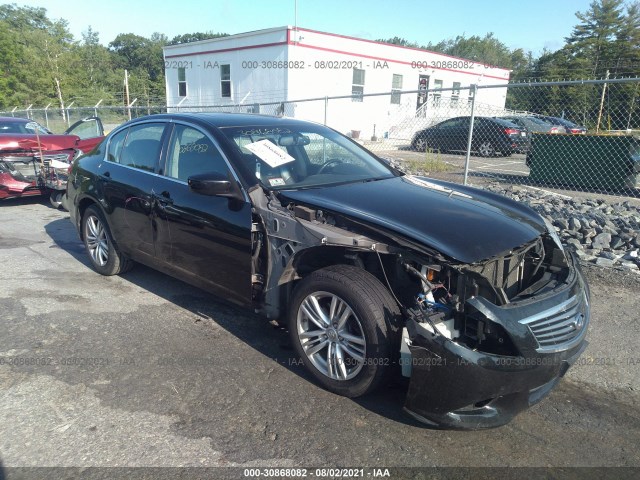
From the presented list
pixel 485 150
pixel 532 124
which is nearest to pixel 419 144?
pixel 485 150

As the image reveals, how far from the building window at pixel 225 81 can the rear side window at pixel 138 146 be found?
19.4 meters

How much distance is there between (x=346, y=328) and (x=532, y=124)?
15.5 metres

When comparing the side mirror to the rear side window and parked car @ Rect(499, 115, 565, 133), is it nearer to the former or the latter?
the rear side window

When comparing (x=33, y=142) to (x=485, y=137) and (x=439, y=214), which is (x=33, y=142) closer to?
(x=439, y=214)

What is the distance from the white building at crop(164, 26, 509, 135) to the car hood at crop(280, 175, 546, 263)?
50.8 ft

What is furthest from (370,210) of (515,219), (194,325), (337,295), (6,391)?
(6,391)

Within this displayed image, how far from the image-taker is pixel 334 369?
3.11 meters

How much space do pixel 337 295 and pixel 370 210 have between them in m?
0.61

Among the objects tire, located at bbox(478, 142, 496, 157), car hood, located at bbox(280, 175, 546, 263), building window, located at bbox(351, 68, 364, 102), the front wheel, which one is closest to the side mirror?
car hood, located at bbox(280, 175, 546, 263)

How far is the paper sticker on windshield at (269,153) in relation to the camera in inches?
149

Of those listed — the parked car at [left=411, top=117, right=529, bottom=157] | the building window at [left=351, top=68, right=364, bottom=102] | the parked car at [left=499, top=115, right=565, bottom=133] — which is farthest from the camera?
the building window at [left=351, top=68, right=364, bottom=102]

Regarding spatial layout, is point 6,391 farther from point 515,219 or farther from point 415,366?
point 515,219

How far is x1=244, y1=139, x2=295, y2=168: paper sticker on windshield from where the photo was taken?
149 inches

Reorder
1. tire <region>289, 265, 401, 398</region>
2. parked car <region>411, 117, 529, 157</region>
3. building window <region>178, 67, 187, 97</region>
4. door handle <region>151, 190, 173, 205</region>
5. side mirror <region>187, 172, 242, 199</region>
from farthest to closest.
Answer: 1. building window <region>178, 67, 187, 97</region>
2. parked car <region>411, 117, 529, 157</region>
3. door handle <region>151, 190, 173, 205</region>
4. side mirror <region>187, 172, 242, 199</region>
5. tire <region>289, 265, 401, 398</region>
